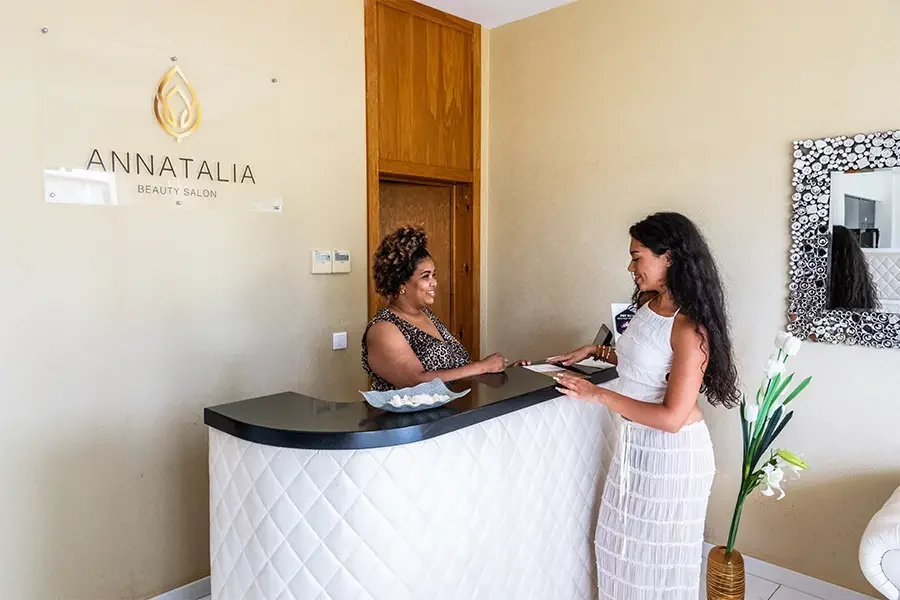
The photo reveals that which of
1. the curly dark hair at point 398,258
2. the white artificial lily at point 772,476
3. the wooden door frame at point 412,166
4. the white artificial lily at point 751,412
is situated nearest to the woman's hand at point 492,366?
the curly dark hair at point 398,258

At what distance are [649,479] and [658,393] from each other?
275 millimetres

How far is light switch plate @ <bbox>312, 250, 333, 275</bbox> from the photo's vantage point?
3182 millimetres

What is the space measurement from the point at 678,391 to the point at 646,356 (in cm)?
18

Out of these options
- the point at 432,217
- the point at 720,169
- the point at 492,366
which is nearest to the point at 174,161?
the point at 492,366

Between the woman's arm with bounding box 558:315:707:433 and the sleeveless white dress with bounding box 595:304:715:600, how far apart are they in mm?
88

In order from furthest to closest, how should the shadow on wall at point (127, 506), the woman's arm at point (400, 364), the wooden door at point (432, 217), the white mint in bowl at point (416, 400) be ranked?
the wooden door at point (432, 217) < the shadow on wall at point (127, 506) < the woman's arm at point (400, 364) < the white mint in bowl at point (416, 400)

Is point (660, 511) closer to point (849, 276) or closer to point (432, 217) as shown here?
point (849, 276)

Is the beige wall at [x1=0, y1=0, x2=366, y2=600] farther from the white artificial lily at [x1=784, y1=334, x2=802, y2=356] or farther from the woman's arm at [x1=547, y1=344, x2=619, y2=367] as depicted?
the white artificial lily at [x1=784, y1=334, x2=802, y2=356]

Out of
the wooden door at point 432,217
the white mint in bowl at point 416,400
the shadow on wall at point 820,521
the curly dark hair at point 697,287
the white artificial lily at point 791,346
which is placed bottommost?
the shadow on wall at point 820,521

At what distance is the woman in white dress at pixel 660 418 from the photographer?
6.23 ft

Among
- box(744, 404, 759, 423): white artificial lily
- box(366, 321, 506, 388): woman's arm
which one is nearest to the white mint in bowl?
box(366, 321, 506, 388): woman's arm

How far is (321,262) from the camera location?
3211mm

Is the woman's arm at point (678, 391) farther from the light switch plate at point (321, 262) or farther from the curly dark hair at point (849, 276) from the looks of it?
the light switch plate at point (321, 262)

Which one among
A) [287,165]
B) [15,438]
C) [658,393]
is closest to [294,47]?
[287,165]
